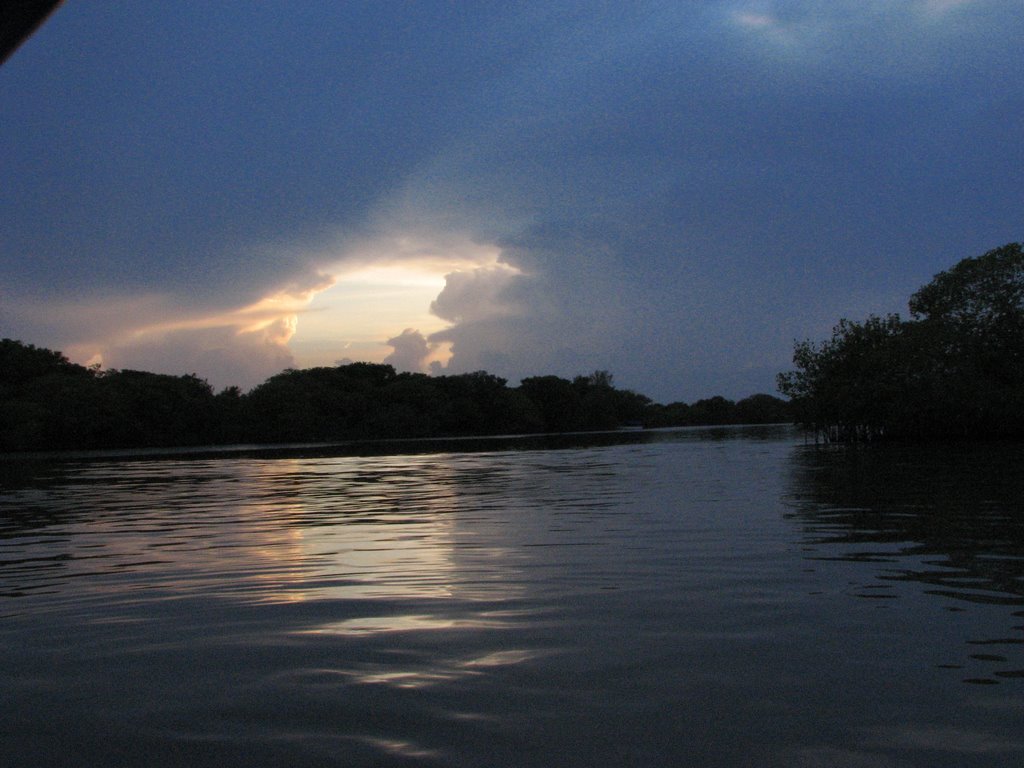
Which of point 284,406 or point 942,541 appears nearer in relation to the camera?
point 942,541

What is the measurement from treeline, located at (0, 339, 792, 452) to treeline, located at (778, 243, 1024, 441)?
6.63 meters

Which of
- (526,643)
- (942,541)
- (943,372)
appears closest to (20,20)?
(526,643)

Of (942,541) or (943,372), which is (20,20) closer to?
(942,541)

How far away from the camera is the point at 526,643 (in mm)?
5953

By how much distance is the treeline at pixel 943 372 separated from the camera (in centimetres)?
4859

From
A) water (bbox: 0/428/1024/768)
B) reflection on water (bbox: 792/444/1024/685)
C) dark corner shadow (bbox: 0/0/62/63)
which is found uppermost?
dark corner shadow (bbox: 0/0/62/63)

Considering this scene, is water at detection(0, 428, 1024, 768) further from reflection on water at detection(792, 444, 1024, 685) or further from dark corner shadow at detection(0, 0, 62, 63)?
dark corner shadow at detection(0, 0, 62, 63)

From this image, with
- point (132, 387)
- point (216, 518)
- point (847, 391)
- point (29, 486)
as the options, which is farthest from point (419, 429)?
point (216, 518)

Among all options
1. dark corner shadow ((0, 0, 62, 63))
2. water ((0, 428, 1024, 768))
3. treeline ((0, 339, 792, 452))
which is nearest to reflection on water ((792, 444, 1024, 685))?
water ((0, 428, 1024, 768))

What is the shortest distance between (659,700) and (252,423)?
104m

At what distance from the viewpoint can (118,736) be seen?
434 cm

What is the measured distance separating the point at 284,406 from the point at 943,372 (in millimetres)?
76875

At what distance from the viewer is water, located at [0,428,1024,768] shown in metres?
4.13

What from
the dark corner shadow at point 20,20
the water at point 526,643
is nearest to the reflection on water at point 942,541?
the water at point 526,643
